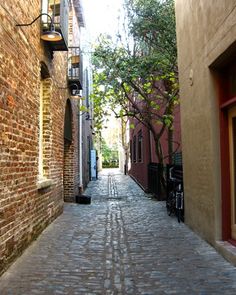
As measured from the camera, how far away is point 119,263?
6094 mm

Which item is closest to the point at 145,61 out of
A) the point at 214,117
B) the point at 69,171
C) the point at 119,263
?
the point at 69,171

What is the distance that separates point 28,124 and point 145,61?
7.55 m

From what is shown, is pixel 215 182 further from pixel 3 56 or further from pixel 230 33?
pixel 3 56

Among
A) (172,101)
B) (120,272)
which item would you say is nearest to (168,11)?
(172,101)

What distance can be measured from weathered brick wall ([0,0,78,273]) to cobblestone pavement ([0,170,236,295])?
0.40 meters

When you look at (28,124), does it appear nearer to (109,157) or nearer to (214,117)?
(214,117)

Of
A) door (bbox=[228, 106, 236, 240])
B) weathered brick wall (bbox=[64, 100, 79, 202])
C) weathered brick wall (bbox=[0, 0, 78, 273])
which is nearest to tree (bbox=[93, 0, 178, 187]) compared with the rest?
weathered brick wall (bbox=[64, 100, 79, 202])

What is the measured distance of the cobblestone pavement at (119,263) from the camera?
4.95m

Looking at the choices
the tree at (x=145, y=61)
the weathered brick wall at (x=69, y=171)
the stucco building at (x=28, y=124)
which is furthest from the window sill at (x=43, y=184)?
the tree at (x=145, y=61)

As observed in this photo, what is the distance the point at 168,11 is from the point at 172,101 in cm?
293

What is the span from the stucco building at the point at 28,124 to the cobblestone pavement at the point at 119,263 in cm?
39

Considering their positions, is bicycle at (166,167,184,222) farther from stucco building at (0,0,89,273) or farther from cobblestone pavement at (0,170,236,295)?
stucco building at (0,0,89,273)

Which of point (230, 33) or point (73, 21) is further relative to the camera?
point (73, 21)

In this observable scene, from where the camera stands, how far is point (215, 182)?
6789 mm
